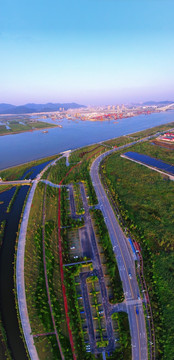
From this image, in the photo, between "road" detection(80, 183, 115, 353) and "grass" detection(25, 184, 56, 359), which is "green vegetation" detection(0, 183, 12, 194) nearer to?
"grass" detection(25, 184, 56, 359)

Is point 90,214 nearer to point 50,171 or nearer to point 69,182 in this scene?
point 69,182

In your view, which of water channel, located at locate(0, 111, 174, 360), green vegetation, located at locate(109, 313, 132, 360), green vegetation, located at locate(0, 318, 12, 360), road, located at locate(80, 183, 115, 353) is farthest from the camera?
water channel, located at locate(0, 111, 174, 360)

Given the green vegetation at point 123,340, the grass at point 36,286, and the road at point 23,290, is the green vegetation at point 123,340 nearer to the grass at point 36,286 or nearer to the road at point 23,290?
the grass at point 36,286

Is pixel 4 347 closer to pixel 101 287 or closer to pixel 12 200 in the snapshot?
pixel 101 287

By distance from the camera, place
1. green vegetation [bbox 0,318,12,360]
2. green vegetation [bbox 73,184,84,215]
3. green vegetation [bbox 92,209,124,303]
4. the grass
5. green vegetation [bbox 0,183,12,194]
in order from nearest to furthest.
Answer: green vegetation [bbox 0,318,12,360] < the grass < green vegetation [bbox 92,209,124,303] < green vegetation [bbox 73,184,84,215] < green vegetation [bbox 0,183,12,194]

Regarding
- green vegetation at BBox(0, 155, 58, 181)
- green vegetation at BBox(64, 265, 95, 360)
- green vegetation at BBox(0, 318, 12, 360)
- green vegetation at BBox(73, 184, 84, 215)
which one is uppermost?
green vegetation at BBox(0, 155, 58, 181)

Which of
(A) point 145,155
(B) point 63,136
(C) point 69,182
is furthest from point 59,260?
(B) point 63,136

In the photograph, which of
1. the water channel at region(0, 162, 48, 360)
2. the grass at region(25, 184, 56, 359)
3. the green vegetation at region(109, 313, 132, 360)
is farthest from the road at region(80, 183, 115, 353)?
the water channel at region(0, 162, 48, 360)
